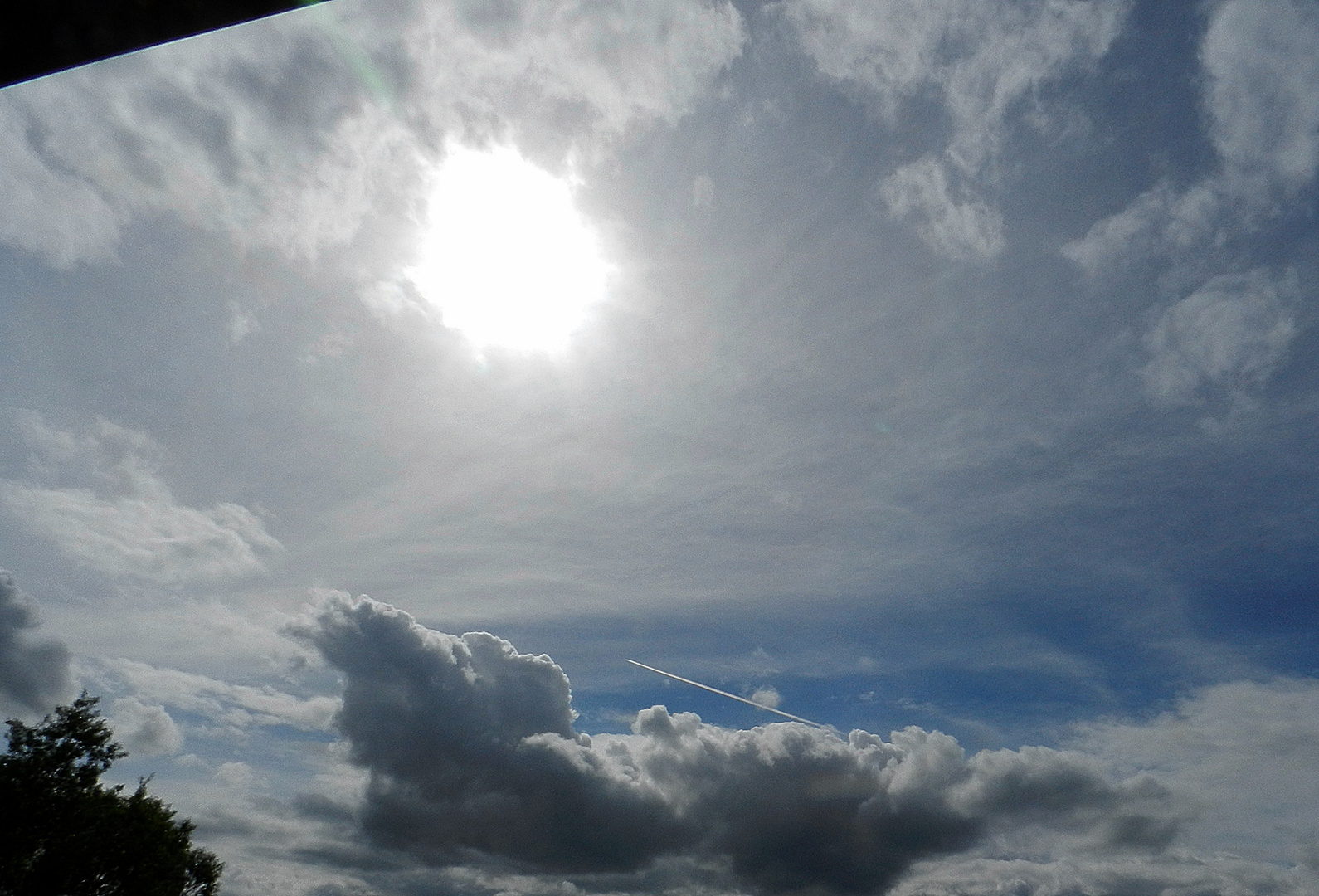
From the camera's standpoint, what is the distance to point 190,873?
5644 cm

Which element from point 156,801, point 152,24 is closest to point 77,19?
point 152,24

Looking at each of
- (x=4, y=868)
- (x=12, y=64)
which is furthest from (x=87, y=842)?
(x=12, y=64)

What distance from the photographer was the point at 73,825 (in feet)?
142

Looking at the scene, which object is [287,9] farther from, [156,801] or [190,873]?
[190,873]

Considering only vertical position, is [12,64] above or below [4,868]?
above

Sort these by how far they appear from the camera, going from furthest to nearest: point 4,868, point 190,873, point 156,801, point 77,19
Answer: point 190,873
point 156,801
point 4,868
point 77,19

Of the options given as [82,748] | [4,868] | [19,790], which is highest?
[82,748]

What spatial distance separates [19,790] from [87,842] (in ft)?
19.9

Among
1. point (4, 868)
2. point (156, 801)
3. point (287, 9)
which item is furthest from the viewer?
point (156, 801)

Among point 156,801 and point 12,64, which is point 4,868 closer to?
point 156,801

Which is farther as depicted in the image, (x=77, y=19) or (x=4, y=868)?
(x=4, y=868)

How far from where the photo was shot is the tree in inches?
1624

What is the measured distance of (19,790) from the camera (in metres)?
41.3

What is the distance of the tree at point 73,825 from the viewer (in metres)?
41.2
